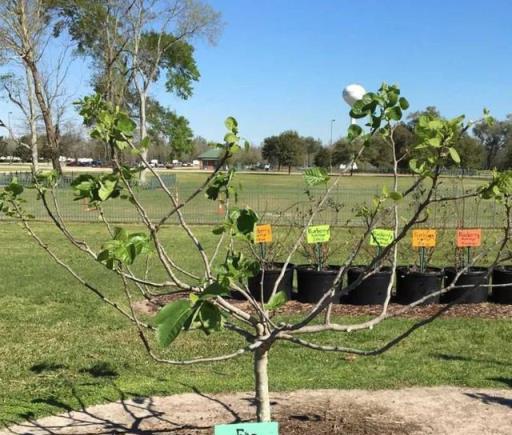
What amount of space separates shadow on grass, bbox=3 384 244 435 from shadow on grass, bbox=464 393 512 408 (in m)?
1.77

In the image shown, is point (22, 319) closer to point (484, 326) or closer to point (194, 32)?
point (484, 326)

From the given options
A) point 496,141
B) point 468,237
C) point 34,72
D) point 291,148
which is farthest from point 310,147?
point 468,237

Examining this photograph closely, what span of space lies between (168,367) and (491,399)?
2.60m

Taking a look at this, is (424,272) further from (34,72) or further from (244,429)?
(34,72)

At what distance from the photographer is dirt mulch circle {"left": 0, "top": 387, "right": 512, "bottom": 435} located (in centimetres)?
385

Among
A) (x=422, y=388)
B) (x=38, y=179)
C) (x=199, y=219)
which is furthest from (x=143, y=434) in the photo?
(x=199, y=219)

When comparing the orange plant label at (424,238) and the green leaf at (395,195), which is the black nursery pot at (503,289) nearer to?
the orange plant label at (424,238)

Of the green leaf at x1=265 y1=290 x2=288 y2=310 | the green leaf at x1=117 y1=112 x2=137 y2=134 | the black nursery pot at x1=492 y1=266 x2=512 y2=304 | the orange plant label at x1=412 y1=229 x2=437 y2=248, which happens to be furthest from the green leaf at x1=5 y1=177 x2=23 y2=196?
the black nursery pot at x1=492 y1=266 x2=512 y2=304

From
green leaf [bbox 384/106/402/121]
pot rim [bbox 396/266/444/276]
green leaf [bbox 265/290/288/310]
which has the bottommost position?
pot rim [bbox 396/266/444/276]

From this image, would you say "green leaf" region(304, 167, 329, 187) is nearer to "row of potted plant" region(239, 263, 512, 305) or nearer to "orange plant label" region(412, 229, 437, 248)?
"row of potted plant" region(239, 263, 512, 305)

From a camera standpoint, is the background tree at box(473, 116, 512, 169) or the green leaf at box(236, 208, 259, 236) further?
the background tree at box(473, 116, 512, 169)

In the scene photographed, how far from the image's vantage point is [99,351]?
5797mm

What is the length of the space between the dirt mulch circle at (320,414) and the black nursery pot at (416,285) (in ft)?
9.80

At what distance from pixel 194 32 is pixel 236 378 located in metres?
43.9
